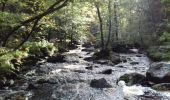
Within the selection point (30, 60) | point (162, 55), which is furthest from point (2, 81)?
point (162, 55)

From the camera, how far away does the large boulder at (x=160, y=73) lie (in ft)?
54.4

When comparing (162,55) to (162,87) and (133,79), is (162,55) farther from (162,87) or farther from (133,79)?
(162,87)

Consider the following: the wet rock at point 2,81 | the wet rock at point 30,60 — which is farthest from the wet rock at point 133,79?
the wet rock at point 30,60

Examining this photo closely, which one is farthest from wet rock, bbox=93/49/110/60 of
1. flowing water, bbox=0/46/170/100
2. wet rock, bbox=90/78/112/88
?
wet rock, bbox=90/78/112/88

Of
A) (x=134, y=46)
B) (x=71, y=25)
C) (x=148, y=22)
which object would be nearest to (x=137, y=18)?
(x=148, y=22)

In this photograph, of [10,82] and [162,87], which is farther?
[10,82]

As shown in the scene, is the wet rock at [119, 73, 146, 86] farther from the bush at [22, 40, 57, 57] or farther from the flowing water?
the bush at [22, 40, 57, 57]

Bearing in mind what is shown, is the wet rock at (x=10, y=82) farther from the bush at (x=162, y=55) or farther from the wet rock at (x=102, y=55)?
the bush at (x=162, y=55)

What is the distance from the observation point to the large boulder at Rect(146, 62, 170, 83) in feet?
54.4

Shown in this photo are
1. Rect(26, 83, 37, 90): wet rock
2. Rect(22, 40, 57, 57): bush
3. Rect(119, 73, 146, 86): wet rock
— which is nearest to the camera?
Rect(26, 83, 37, 90): wet rock

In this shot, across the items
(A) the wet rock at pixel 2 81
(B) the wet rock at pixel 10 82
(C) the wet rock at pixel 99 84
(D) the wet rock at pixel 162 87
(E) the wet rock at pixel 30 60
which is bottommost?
(D) the wet rock at pixel 162 87

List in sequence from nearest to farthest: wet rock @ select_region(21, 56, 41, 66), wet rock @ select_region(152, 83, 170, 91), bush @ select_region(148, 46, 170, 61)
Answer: wet rock @ select_region(152, 83, 170, 91) → wet rock @ select_region(21, 56, 41, 66) → bush @ select_region(148, 46, 170, 61)

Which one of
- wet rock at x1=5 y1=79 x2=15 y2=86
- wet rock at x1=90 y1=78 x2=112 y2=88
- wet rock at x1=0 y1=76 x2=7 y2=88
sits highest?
wet rock at x1=0 y1=76 x2=7 y2=88

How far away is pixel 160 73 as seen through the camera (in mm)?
16922
